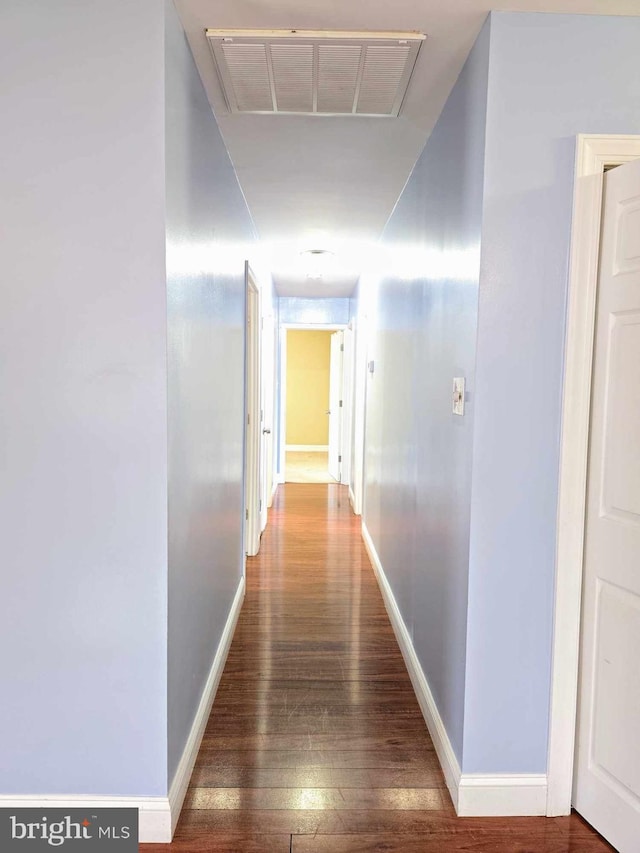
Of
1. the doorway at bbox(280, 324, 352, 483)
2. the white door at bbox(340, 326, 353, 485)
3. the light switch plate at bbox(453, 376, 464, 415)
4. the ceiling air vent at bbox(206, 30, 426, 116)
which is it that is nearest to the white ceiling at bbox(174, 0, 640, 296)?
the ceiling air vent at bbox(206, 30, 426, 116)

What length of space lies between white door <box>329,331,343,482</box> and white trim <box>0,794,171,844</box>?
651 centimetres

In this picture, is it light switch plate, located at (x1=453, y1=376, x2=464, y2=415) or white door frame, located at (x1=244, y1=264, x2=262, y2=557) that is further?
white door frame, located at (x1=244, y1=264, x2=262, y2=557)

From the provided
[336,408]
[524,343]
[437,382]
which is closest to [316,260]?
[437,382]

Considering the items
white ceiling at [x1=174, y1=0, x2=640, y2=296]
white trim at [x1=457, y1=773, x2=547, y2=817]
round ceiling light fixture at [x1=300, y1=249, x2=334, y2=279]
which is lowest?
white trim at [x1=457, y1=773, x2=547, y2=817]

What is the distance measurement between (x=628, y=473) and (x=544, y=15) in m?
1.39

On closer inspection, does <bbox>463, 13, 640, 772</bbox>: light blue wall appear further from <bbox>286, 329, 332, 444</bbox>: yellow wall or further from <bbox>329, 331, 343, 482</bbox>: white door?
<bbox>286, 329, 332, 444</bbox>: yellow wall

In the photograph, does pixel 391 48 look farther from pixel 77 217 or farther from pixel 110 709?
pixel 110 709

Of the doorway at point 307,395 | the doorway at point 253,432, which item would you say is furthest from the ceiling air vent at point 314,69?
the doorway at point 307,395

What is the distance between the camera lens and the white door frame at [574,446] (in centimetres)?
183

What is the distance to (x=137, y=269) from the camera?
172 cm

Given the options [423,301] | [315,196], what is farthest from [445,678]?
[315,196]

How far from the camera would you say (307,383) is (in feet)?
37.6

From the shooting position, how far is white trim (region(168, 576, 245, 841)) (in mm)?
1887

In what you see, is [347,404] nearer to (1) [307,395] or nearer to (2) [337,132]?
(1) [307,395]
